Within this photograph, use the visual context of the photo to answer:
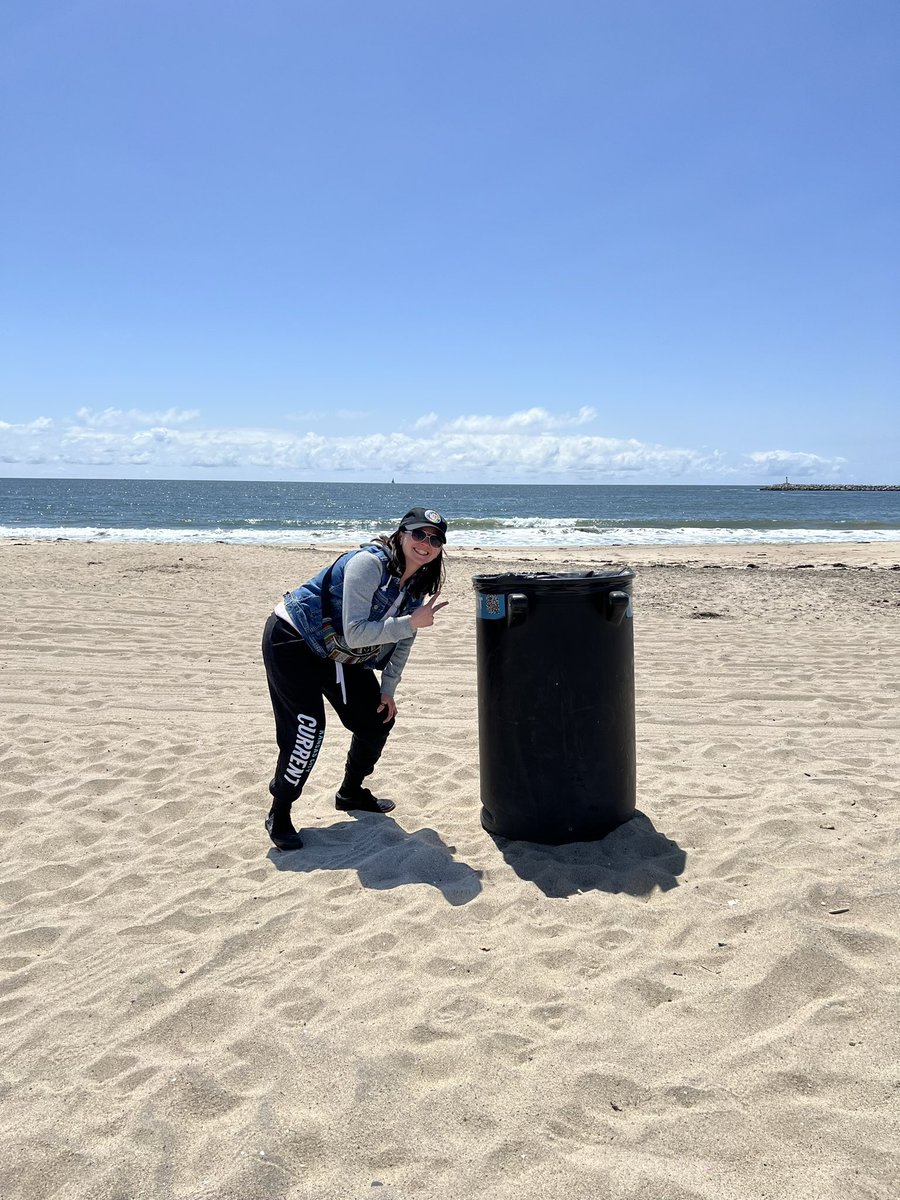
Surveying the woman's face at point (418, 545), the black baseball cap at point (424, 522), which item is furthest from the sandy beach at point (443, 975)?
the black baseball cap at point (424, 522)

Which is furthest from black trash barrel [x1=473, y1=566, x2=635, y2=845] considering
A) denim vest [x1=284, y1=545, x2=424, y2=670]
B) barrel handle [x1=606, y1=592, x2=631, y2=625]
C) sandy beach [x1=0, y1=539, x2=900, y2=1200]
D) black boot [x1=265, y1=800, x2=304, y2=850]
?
black boot [x1=265, y1=800, x2=304, y2=850]

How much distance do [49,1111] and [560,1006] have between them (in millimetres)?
1515

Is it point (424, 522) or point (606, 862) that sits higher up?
point (424, 522)

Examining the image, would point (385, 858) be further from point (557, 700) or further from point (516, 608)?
point (516, 608)

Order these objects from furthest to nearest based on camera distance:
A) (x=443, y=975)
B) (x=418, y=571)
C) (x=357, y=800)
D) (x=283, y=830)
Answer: (x=357, y=800)
(x=283, y=830)
(x=418, y=571)
(x=443, y=975)

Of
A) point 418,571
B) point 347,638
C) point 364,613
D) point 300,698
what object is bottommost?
point 300,698

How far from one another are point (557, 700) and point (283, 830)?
1.47m

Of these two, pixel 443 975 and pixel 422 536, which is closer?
pixel 443 975

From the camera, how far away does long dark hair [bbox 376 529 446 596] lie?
387cm

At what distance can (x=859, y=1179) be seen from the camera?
208 centimetres

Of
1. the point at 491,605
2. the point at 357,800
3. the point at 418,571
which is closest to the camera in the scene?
the point at 491,605

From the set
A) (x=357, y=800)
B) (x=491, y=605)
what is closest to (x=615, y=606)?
(x=491, y=605)

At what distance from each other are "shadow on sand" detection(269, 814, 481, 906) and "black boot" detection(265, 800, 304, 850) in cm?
4

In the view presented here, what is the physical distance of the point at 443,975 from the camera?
9.84 feet
